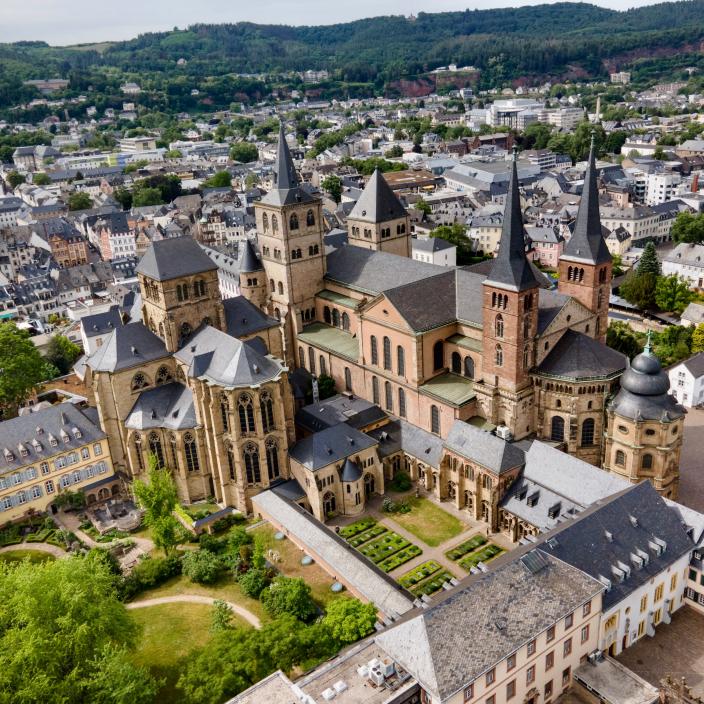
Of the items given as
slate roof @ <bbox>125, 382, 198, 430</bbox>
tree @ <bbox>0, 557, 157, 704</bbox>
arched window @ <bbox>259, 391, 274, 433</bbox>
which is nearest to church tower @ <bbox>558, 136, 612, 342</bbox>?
arched window @ <bbox>259, 391, 274, 433</bbox>

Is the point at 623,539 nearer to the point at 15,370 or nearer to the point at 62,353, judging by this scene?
the point at 15,370

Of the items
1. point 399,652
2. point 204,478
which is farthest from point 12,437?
point 399,652

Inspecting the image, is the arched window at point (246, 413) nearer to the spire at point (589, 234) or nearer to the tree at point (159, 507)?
the tree at point (159, 507)

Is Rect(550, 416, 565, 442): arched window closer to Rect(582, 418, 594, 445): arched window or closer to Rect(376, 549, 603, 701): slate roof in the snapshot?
Rect(582, 418, 594, 445): arched window

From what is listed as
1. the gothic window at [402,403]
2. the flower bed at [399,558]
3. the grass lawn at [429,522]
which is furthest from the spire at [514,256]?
the flower bed at [399,558]

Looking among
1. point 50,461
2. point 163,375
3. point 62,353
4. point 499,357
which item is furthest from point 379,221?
point 62,353

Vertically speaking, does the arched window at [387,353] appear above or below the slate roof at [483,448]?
above
